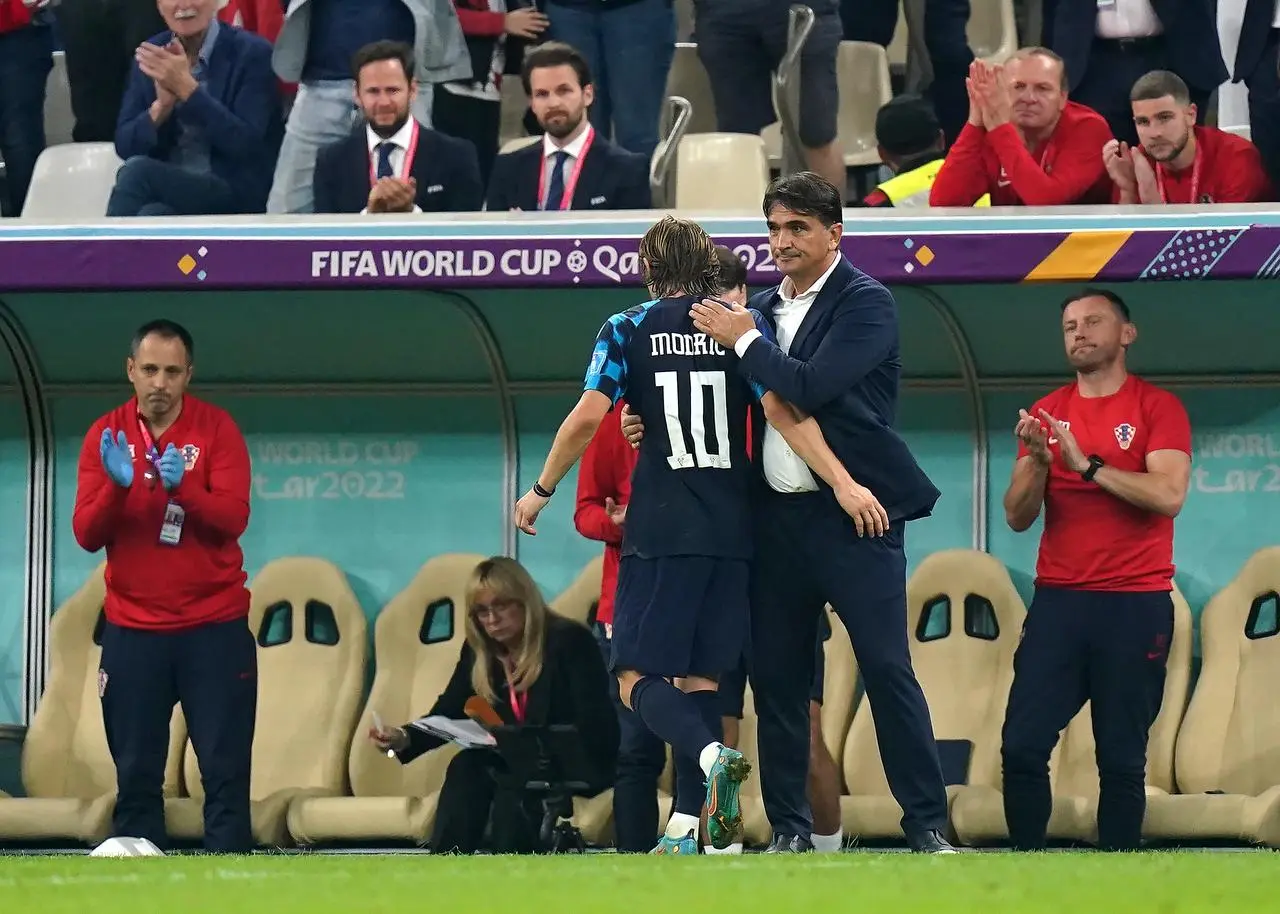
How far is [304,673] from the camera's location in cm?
859

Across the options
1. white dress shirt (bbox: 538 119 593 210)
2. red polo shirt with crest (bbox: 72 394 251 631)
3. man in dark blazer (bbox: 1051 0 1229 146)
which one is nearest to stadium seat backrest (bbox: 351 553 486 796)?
red polo shirt with crest (bbox: 72 394 251 631)

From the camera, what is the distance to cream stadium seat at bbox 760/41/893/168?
9953mm

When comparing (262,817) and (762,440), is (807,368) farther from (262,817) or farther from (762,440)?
(262,817)

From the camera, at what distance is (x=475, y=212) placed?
25.4 ft

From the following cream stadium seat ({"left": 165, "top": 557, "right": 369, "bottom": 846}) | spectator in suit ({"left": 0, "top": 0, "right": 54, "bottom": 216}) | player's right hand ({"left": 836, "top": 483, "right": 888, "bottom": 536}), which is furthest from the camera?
spectator in suit ({"left": 0, "top": 0, "right": 54, "bottom": 216})

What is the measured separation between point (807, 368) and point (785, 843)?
128cm

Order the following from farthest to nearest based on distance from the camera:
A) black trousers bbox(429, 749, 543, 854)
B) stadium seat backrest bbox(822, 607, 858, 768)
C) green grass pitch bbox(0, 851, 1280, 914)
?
stadium seat backrest bbox(822, 607, 858, 768) < black trousers bbox(429, 749, 543, 854) < green grass pitch bbox(0, 851, 1280, 914)

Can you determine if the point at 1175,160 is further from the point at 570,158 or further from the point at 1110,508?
the point at 570,158

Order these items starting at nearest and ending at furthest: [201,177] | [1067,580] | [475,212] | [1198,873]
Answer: [1198,873] → [1067,580] → [475,212] → [201,177]

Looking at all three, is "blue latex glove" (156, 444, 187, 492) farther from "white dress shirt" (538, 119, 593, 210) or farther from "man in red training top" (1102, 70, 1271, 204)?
"man in red training top" (1102, 70, 1271, 204)

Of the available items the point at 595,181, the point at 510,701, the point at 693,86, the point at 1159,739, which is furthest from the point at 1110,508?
the point at 693,86

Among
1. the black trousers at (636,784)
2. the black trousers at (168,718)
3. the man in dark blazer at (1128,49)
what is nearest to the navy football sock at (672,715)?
the black trousers at (636,784)

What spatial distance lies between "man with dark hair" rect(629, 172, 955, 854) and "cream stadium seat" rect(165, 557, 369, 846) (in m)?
2.89

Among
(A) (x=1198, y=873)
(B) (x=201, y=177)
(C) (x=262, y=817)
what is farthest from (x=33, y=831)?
(A) (x=1198, y=873)
